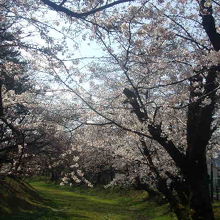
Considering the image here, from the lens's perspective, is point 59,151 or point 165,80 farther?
point 59,151

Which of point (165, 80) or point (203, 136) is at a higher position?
point (165, 80)

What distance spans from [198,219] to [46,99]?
807 cm

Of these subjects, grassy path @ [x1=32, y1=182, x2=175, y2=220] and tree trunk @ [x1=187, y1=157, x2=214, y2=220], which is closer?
tree trunk @ [x1=187, y1=157, x2=214, y2=220]

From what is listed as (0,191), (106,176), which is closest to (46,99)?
(0,191)

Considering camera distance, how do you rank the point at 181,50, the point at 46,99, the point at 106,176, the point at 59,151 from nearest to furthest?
1. the point at 181,50
2. the point at 46,99
3. the point at 59,151
4. the point at 106,176

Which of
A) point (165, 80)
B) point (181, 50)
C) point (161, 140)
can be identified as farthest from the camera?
point (165, 80)


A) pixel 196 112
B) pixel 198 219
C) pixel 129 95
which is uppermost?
pixel 129 95

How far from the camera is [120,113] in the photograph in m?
14.1

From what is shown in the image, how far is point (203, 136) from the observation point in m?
10.6

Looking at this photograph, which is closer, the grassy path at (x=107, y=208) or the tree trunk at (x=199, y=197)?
the tree trunk at (x=199, y=197)

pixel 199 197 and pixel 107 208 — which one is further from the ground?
pixel 199 197

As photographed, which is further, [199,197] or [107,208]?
[107,208]

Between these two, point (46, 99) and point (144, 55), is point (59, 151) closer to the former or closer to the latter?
point (46, 99)

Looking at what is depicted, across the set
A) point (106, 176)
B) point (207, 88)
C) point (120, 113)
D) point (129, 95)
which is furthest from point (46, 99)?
point (106, 176)
